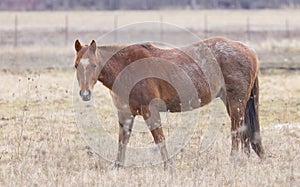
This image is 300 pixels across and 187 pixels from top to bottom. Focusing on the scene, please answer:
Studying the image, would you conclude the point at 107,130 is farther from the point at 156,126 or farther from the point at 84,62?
the point at 84,62

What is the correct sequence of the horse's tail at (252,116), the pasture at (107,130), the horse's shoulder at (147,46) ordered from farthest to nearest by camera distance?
the horse's tail at (252,116) → the horse's shoulder at (147,46) → the pasture at (107,130)

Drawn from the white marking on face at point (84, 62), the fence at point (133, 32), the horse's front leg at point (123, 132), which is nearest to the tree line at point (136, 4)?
the fence at point (133, 32)

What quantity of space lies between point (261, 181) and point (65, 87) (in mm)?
10747

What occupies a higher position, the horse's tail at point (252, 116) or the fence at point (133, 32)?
the horse's tail at point (252, 116)

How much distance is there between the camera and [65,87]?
18.2 m

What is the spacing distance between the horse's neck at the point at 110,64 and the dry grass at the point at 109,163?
108cm

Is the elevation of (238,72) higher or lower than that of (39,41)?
higher

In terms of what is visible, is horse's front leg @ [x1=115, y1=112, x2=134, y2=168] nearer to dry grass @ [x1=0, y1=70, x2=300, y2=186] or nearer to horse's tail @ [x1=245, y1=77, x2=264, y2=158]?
dry grass @ [x1=0, y1=70, x2=300, y2=186]

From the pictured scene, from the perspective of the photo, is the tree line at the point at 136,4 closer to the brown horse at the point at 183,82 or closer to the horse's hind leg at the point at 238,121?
the brown horse at the point at 183,82

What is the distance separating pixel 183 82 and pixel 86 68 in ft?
5.60

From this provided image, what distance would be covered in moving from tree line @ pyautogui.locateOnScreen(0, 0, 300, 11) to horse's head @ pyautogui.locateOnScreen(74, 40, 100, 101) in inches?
1936

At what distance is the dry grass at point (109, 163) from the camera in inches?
319

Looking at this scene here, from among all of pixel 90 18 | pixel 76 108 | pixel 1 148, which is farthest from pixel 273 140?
pixel 90 18

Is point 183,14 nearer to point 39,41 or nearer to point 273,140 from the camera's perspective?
point 39,41
